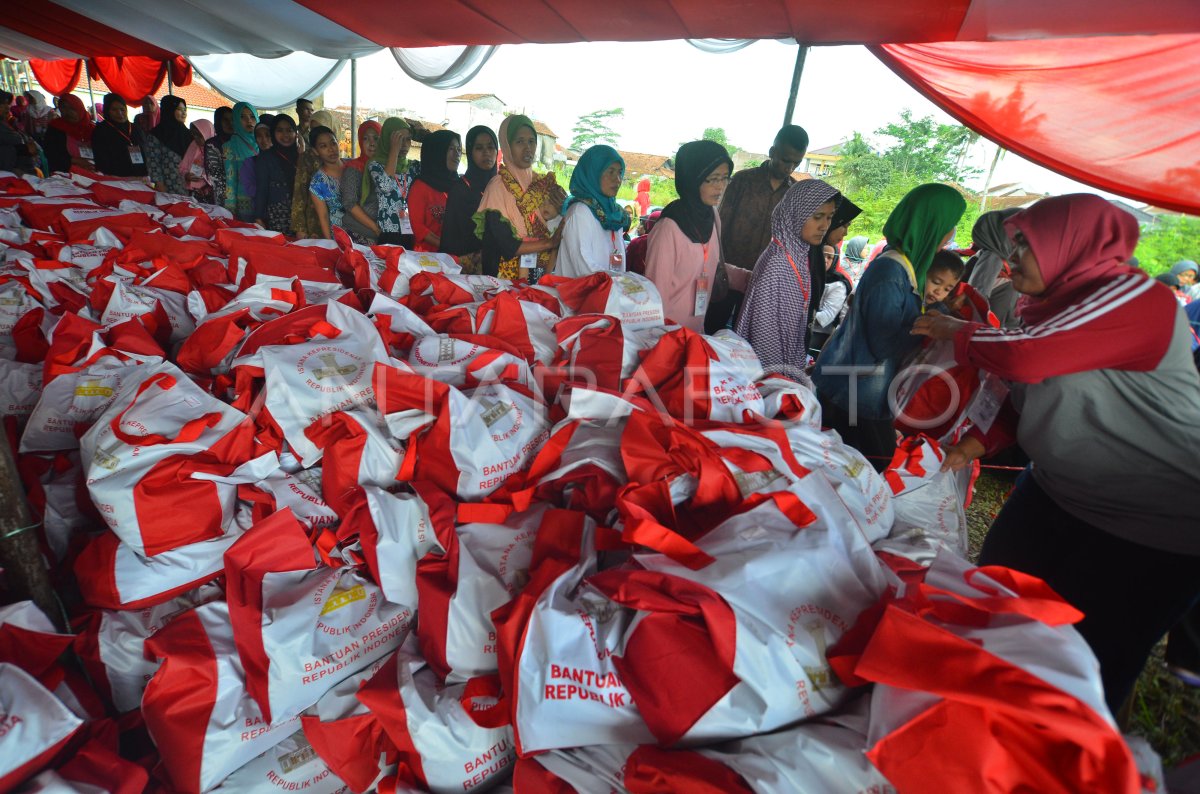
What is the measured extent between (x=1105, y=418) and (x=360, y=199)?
162 inches

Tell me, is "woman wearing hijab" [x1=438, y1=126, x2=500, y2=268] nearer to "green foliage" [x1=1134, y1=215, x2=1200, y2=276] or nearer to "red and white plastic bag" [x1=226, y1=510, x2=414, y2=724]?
"red and white plastic bag" [x1=226, y1=510, x2=414, y2=724]

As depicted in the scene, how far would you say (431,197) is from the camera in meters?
3.49

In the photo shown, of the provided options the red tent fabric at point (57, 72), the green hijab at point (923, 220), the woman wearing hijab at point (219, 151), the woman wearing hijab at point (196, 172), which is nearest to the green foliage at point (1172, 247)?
the green hijab at point (923, 220)

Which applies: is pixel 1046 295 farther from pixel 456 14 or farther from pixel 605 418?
pixel 456 14

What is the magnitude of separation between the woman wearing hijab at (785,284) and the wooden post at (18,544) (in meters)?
2.14

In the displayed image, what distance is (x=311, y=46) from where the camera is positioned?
538cm

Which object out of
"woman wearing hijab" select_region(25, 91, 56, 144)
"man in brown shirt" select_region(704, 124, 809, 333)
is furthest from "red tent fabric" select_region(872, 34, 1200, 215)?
"woman wearing hijab" select_region(25, 91, 56, 144)

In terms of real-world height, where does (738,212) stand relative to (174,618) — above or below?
above

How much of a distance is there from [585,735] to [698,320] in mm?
1987

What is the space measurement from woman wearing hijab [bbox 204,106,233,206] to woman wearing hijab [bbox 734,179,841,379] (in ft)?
16.4

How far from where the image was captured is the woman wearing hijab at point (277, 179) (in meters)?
4.36

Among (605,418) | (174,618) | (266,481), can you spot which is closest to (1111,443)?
(605,418)

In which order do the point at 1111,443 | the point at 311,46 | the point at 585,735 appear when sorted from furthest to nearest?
the point at 311,46 → the point at 1111,443 → the point at 585,735

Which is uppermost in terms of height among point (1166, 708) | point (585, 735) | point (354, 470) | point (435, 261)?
point (435, 261)
